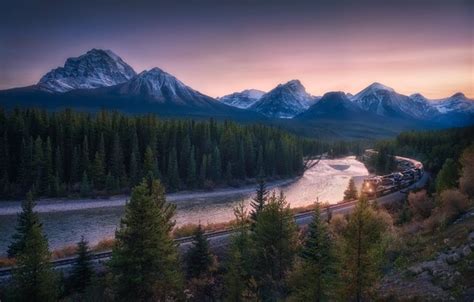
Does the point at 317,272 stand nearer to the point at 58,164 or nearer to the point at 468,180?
the point at 468,180

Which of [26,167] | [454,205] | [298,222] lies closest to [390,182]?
[298,222]

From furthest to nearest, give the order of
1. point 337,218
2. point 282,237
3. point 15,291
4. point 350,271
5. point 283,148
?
1. point 283,148
2. point 337,218
3. point 282,237
4. point 15,291
5. point 350,271

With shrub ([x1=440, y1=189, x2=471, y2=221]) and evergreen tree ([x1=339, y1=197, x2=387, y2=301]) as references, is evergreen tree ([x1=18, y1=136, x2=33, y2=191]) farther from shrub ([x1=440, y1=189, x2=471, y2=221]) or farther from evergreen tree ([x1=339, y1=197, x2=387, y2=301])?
shrub ([x1=440, y1=189, x2=471, y2=221])

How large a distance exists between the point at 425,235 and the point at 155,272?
21285 mm

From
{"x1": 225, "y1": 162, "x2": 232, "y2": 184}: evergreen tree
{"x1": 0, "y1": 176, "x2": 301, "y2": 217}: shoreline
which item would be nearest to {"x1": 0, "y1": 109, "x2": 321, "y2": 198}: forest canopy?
{"x1": 225, "y1": 162, "x2": 232, "y2": 184}: evergreen tree

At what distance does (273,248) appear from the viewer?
2623 cm

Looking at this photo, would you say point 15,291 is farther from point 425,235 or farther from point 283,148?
point 283,148

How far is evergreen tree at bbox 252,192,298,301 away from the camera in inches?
1042

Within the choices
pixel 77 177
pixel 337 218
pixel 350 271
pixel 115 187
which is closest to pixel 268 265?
pixel 350 271

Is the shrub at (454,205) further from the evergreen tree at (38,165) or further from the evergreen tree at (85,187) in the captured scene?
the evergreen tree at (38,165)

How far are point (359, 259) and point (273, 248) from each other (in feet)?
31.4

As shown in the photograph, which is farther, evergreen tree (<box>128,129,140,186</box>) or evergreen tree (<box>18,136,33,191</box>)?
evergreen tree (<box>128,129,140,186</box>)

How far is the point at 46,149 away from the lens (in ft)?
245

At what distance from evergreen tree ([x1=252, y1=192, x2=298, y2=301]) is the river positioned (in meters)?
15.5
